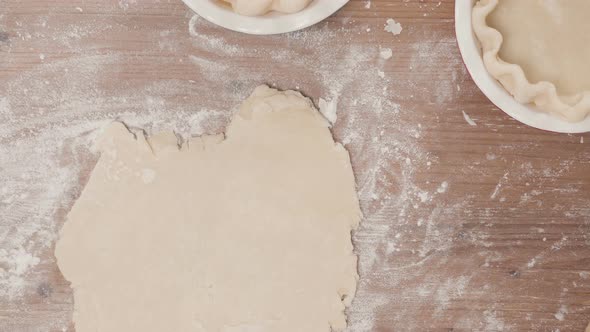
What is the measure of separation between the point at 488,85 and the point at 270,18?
563 mm

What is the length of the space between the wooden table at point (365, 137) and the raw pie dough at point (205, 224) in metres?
0.06

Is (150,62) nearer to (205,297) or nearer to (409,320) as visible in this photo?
(205,297)

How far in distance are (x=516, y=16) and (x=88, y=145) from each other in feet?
3.76

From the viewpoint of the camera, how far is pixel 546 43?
1.43 m

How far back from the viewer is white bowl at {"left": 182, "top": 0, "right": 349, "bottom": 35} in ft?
4.78

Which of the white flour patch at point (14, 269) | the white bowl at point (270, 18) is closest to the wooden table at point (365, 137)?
the white flour patch at point (14, 269)

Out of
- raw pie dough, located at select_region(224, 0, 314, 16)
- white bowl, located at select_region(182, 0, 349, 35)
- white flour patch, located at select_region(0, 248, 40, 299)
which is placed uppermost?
raw pie dough, located at select_region(224, 0, 314, 16)

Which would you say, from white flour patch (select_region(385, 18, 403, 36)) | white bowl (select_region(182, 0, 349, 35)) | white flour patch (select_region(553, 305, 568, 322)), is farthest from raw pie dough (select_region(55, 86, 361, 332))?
white flour patch (select_region(553, 305, 568, 322))

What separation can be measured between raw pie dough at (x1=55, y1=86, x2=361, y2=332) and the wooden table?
6 cm

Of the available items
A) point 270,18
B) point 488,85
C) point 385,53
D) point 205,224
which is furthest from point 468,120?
point 205,224

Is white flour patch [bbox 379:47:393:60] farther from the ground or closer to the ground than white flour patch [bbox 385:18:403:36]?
closer to the ground

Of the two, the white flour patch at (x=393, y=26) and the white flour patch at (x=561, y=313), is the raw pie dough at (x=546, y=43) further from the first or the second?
the white flour patch at (x=561, y=313)

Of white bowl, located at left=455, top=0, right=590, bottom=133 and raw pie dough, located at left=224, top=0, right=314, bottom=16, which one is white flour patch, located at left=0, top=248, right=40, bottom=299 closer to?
raw pie dough, located at left=224, top=0, right=314, bottom=16

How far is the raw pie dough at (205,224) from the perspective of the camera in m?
1.56
